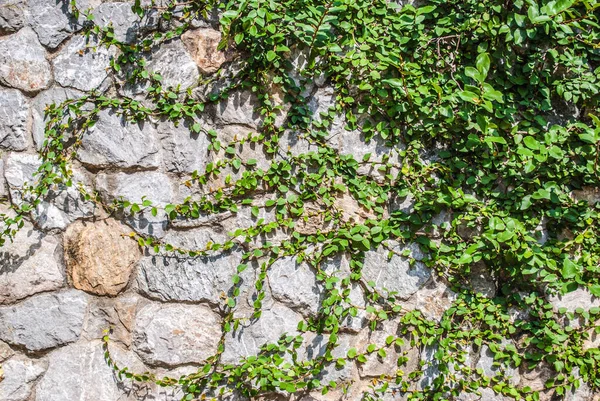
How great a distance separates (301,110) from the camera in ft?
7.69

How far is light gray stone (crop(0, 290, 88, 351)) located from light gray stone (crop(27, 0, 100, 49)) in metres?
1.03

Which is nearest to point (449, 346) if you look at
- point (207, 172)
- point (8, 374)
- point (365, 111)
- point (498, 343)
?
point (498, 343)

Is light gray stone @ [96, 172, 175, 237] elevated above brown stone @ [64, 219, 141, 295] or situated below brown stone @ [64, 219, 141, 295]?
A: above

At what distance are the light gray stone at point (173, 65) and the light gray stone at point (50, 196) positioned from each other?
533mm

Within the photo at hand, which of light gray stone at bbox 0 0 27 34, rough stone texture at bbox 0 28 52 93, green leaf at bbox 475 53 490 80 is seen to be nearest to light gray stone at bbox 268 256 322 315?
green leaf at bbox 475 53 490 80

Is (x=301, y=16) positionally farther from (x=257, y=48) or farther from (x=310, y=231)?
(x=310, y=231)

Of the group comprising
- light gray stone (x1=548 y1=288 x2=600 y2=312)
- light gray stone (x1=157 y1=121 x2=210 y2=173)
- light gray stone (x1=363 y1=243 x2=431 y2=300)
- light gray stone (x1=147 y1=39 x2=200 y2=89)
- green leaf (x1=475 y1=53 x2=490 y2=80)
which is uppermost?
light gray stone (x1=147 y1=39 x2=200 y2=89)

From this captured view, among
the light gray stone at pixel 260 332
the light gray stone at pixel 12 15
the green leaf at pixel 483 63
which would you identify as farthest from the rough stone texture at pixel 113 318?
the green leaf at pixel 483 63

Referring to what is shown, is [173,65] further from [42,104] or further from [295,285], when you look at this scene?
[295,285]

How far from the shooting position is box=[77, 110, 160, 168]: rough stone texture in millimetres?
2223

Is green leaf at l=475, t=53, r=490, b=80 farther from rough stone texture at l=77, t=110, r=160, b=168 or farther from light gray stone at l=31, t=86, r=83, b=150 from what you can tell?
light gray stone at l=31, t=86, r=83, b=150

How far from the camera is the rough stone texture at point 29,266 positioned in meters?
2.13

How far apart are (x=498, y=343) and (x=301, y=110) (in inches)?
53.6

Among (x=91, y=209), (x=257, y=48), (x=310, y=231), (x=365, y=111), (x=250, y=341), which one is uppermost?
(x=257, y=48)
